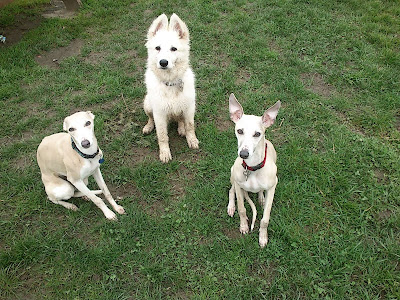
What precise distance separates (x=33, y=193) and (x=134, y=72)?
2.78 meters

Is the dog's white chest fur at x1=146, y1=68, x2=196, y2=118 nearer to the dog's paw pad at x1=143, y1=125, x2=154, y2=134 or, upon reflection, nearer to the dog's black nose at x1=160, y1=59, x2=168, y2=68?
the dog's black nose at x1=160, y1=59, x2=168, y2=68

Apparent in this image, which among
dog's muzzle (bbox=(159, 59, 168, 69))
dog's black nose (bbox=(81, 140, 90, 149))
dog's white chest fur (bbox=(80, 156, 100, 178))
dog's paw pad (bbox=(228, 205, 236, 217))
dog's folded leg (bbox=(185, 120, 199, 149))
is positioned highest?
dog's muzzle (bbox=(159, 59, 168, 69))

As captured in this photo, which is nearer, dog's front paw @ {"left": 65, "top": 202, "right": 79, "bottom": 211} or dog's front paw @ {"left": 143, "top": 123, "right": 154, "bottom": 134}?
dog's front paw @ {"left": 65, "top": 202, "right": 79, "bottom": 211}

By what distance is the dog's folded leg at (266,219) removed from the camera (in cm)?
277

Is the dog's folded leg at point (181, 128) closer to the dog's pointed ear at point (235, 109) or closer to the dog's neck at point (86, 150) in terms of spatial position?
the dog's pointed ear at point (235, 109)

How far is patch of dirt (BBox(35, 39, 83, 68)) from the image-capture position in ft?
18.0

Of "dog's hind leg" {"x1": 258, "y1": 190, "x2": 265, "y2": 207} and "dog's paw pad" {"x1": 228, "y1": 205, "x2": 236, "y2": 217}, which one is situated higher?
"dog's hind leg" {"x1": 258, "y1": 190, "x2": 265, "y2": 207}

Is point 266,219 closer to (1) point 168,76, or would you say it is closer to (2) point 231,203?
(2) point 231,203

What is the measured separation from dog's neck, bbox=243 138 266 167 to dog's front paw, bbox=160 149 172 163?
1.45 m

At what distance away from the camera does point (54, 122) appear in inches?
173

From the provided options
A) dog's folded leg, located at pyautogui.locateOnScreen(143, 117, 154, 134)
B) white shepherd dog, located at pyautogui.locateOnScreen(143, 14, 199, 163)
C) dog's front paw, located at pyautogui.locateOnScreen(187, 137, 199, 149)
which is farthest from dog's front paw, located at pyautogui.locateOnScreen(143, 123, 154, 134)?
dog's front paw, located at pyautogui.locateOnScreen(187, 137, 199, 149)

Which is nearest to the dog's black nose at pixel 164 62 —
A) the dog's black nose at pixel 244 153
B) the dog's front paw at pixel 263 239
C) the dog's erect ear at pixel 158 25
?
the dog's erect ear at pixel 158 25

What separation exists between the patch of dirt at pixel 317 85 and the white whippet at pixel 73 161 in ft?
11.5

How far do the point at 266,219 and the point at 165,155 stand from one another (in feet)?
5.34
